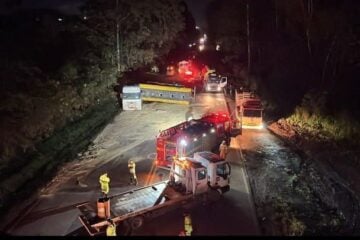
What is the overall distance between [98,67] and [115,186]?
16695 mm

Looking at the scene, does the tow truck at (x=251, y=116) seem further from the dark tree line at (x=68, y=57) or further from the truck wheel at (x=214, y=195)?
the truck wheel at (x=214, y=195)

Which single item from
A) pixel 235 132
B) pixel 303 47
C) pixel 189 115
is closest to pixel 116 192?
pixel 235 132

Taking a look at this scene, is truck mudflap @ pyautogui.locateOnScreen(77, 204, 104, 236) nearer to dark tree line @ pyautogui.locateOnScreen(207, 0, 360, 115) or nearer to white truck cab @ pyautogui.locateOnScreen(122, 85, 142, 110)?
dark tree line @ pyautogui.locateOnScreen(207, 0, 360, 115)

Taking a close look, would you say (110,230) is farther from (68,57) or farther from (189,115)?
(68,57)

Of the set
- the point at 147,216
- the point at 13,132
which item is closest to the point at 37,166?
the point at 13,132

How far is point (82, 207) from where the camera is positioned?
45.0 feet

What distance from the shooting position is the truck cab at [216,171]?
51.9 feet

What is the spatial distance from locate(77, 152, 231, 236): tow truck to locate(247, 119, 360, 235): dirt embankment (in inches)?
89.0

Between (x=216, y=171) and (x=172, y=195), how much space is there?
2083 millimetres

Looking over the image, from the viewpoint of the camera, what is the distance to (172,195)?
1495 cm

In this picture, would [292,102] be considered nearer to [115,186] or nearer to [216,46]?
[115,186]

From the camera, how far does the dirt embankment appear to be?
15.5 metres

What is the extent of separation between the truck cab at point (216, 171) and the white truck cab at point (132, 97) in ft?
59.5

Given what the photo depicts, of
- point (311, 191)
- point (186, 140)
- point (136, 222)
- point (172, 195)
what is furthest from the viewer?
point (186, 140)
